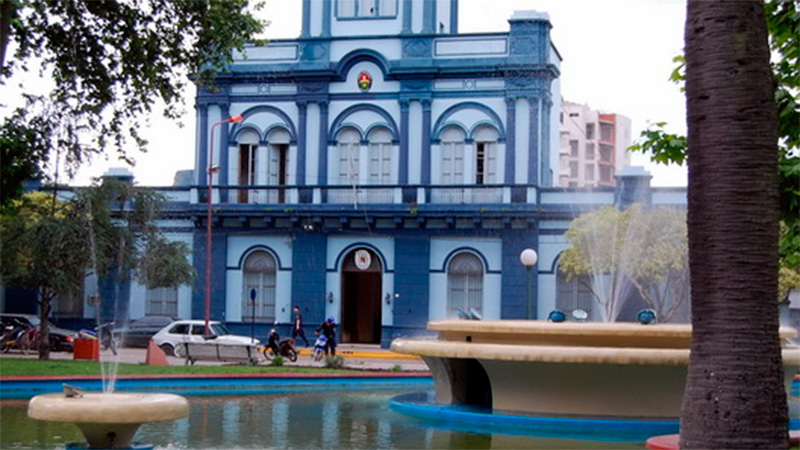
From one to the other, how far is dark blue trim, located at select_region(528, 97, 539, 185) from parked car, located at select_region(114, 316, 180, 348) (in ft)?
39.5

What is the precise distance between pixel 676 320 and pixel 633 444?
25293 mm

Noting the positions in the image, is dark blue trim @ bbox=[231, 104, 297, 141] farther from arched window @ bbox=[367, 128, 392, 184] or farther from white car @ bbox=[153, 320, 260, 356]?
white car @ bbox=[153, 320, 260, 356]

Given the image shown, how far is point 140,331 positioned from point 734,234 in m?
32.7

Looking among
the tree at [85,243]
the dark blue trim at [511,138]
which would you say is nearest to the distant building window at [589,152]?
the dark blue trim at [511,138]

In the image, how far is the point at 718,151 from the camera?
260 inches

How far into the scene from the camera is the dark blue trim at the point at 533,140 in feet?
126

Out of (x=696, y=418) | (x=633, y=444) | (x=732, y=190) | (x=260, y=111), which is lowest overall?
(x=633, y=444)

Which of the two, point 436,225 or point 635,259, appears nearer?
point 635,259

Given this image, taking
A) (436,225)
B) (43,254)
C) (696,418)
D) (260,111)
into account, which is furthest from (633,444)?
(260,111)

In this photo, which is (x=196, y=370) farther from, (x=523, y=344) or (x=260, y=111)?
(x=260, y=111)

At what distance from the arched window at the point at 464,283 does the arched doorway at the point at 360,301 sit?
247 centimetres

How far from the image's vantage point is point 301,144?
4072 centimetres

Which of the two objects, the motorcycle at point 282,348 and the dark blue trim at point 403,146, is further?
the dark blue trim at point 403,146

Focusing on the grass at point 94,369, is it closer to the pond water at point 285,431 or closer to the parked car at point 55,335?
the pond water at point 285,431
